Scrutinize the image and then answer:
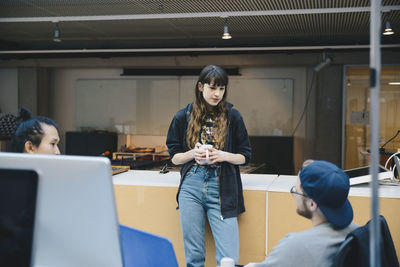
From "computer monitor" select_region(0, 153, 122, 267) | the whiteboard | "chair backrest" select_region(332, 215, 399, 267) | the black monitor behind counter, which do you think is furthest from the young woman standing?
the whiteboard

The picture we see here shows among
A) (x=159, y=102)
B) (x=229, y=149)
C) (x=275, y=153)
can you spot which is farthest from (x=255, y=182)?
(x=159, y=102)

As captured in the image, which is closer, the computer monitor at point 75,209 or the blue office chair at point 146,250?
the computer monitor at point 75,209

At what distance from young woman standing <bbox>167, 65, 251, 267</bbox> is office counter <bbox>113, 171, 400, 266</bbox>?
0.36m

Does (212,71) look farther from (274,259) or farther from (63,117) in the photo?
(63,117)

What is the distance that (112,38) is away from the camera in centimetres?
837

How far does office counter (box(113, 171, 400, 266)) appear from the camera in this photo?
2625 mm

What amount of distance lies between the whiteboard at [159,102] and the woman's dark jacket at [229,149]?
6968 mm

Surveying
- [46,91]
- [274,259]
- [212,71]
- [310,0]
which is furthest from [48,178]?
[46,91]

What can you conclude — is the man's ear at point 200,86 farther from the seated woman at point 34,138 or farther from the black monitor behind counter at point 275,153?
the black monitor behind counter at point 275,153

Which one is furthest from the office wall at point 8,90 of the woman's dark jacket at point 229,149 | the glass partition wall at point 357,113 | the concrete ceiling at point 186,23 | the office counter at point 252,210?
the woman's dark jacket at point 229,149

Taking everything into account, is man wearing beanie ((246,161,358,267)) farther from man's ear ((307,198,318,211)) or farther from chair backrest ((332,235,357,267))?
chair backrest ((332,235,357,267))

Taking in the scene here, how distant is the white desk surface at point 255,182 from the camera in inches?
Result: 105

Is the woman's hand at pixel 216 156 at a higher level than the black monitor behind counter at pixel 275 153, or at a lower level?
higher

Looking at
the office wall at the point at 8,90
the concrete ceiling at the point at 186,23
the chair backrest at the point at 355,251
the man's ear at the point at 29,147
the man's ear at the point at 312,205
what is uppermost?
the concrete ceiling at the point at 186,23
